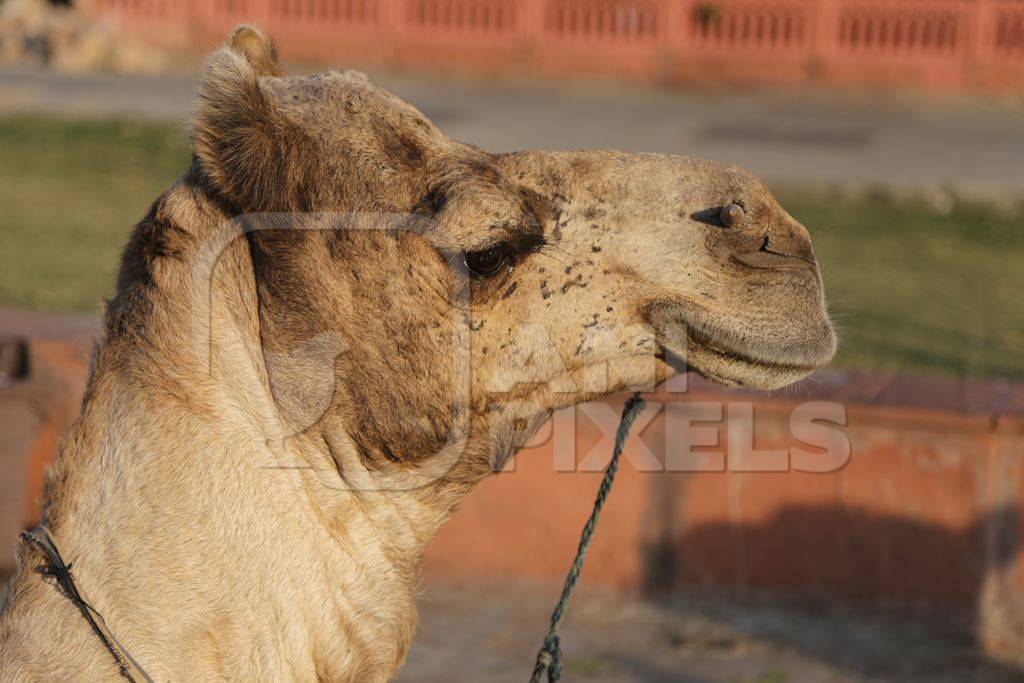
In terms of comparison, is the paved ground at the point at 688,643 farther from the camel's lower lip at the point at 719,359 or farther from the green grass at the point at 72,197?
the green grass at the point at 72,197

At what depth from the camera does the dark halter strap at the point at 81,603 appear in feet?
7.84

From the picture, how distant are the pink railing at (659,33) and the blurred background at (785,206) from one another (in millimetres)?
32

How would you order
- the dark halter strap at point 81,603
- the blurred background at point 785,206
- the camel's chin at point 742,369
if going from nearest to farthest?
1. the dark halter strap at point 81,603
2. the camel's chin at point 742,369
3. the blurred background at point 785,206

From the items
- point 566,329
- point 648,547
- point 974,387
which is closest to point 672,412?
point 648,547

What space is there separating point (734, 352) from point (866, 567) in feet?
11.0

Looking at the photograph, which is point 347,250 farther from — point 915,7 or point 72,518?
point 915,7

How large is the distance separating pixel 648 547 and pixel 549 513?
1.43ft

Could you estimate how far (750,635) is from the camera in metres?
5.79

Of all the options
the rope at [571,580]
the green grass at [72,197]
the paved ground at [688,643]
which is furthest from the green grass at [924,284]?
the green grass at [72,197]

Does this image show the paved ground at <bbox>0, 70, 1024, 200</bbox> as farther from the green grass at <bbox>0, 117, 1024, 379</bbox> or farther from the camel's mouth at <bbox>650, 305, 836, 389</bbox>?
the camel's mouth at <bbox>650, 305, 836, 389</bbox>

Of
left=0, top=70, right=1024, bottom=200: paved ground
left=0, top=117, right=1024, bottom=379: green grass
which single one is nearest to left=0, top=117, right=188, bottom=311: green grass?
left=0, top=117, right=1024, bottom=379: green grass

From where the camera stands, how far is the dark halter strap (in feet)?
7.84

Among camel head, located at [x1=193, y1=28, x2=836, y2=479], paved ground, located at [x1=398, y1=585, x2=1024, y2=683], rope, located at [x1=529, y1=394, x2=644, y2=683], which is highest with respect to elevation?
camel head, located at [x1=193, y1=28, x2=836, y2=479]

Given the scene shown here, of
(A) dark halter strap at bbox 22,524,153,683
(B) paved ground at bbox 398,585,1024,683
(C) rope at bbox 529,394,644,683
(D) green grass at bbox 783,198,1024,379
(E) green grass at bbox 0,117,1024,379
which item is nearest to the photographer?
(A) dark halter strap at bbox 22,524,153,683
